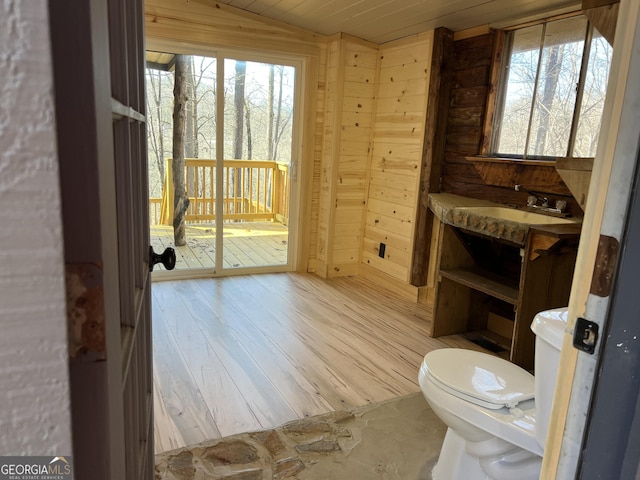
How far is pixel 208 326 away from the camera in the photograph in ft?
10.3

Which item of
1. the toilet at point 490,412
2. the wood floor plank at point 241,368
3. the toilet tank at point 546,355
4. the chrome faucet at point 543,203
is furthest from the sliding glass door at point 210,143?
the toilet tank at point 546,355

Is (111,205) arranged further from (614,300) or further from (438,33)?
(438,33)

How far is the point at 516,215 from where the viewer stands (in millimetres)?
2916

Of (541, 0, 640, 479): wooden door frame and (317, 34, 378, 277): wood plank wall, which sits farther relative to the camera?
(317, 34, 378, 277): wood plank wall

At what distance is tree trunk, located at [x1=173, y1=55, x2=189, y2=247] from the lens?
13.1 ft

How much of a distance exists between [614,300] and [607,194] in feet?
0.55

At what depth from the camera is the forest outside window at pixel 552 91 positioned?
2625 mm

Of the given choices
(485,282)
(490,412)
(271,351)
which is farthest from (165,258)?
(485,282)

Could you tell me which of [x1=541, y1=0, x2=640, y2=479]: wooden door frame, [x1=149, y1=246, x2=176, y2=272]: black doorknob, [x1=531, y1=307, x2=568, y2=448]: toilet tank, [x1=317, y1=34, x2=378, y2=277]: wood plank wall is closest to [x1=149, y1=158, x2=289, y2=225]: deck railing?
[x1=317, y1=34, x2=378, y2=277]: wood plank wall

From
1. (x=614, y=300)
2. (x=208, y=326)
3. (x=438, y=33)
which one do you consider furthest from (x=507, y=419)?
(x=438, y=33)

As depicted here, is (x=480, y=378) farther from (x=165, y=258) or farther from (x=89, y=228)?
(x=89, y=228)

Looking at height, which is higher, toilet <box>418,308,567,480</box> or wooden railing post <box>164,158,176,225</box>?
wooden railing post <box>164,158,176,225</box>

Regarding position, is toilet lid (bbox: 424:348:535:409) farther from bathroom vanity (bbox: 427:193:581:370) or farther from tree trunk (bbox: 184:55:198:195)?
tree trunk (bbox: 184:55:198:195)

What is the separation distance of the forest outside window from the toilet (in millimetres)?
1720
